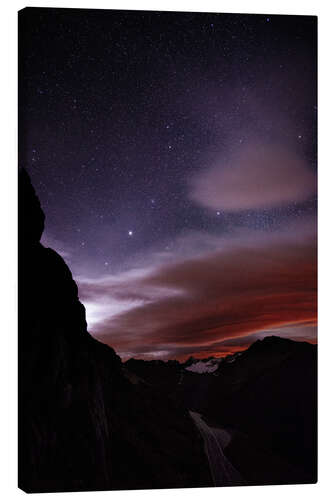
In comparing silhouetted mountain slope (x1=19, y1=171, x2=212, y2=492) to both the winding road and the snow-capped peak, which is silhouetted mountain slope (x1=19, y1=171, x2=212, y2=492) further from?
the snow-capped peak

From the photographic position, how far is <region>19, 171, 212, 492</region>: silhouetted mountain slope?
21.7 feet

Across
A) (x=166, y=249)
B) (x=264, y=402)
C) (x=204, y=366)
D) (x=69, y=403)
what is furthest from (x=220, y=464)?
(x=166, y=249)

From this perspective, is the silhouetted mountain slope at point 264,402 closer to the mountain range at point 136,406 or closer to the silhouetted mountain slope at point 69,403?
the mountain range at point 136,406

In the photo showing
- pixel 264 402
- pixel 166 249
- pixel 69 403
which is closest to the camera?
pixel 69 403

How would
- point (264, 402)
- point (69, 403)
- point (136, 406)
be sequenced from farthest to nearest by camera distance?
point (264, 402) → point (136, 406) → point (69, 403)

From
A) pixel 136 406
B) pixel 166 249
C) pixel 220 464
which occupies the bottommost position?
pixel 220 464

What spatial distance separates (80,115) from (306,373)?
2.87 metres

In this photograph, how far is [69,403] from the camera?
6.65m

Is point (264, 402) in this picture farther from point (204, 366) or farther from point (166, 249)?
point (166, 249)

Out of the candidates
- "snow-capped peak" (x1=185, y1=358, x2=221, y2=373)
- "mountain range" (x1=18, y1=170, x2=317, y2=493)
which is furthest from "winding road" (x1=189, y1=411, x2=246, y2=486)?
"snow-capped peak" (x1=185, y1=358, x2=221, y2=373)

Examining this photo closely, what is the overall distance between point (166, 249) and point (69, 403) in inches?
57.9

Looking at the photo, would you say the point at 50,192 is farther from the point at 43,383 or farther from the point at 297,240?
the point at 297,240

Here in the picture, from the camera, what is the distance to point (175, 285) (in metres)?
7.00

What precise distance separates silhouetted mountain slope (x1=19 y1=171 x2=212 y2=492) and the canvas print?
0.01 metres
